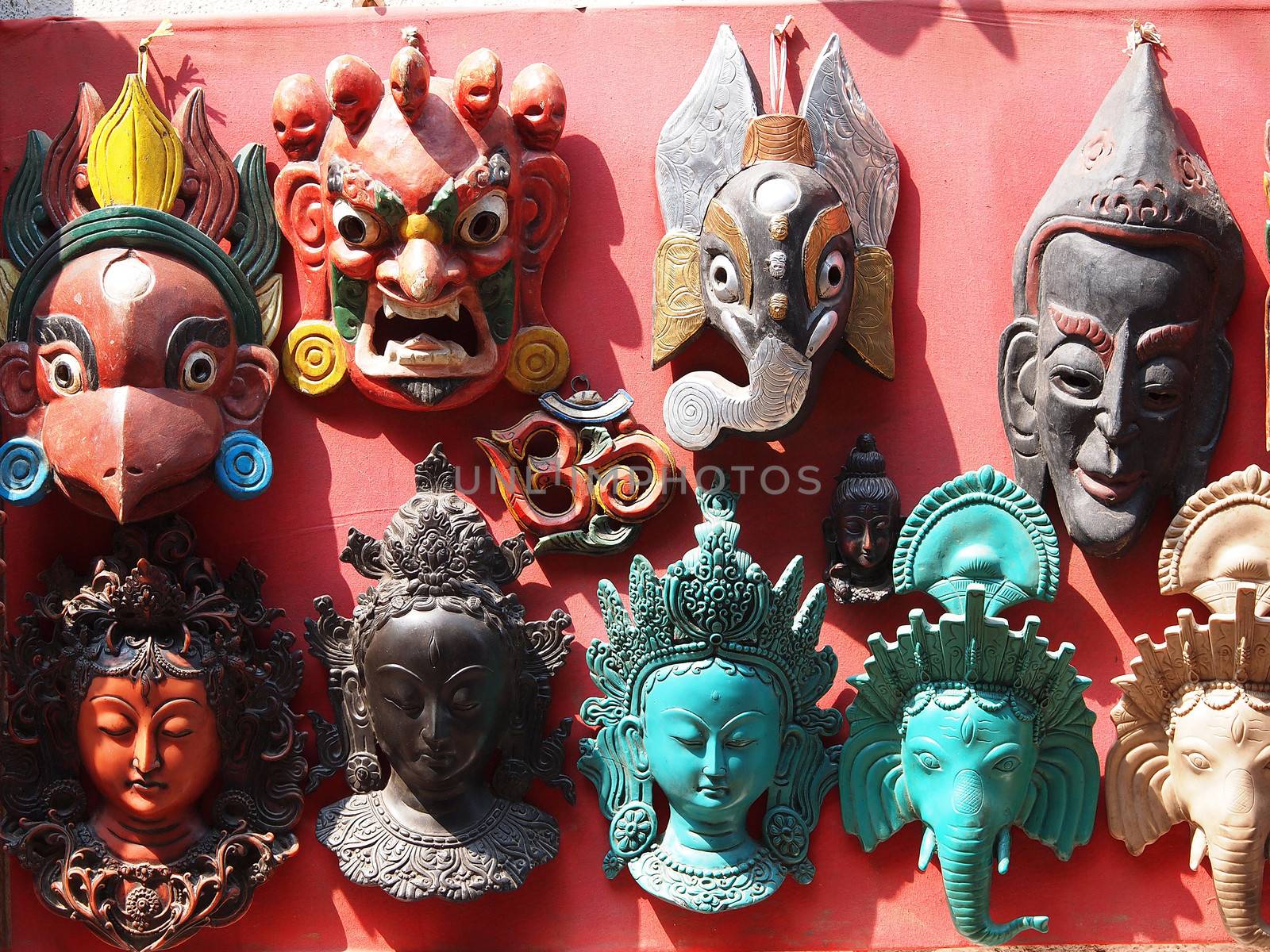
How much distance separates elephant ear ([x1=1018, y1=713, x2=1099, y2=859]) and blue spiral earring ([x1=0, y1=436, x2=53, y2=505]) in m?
2.16

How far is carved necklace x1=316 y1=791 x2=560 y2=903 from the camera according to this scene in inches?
146

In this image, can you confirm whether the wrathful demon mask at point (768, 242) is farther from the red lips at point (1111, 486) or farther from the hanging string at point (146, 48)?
the hanging string at point (146, 48)

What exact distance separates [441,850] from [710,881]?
0.56m

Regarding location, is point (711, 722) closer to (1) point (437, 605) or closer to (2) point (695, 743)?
(2) point (695, 743)

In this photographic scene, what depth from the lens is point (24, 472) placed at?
3.77 m

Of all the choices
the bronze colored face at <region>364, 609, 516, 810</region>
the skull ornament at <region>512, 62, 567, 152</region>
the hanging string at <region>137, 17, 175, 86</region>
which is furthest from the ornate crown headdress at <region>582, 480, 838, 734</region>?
the hanging string at <region>137, 17, 175, 86</region>

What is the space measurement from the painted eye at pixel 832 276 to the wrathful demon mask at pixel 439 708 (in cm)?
84

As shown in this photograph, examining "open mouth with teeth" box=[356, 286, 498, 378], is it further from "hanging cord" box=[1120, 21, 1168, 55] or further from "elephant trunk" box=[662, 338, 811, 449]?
"hanging cord" box=[1120, 21, 1168, 55]

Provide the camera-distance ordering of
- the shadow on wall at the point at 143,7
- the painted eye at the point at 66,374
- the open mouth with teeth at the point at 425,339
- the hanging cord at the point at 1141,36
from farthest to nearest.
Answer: the shadow on wall at the point at 143,7
the hanging cord at the point at 1141,36
the open mouth with teeth at the point at 425,339
the painted eye at the point at 66,374

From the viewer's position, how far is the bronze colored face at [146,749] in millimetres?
3701

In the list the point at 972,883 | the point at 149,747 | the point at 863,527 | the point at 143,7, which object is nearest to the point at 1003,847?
the point at 972,883

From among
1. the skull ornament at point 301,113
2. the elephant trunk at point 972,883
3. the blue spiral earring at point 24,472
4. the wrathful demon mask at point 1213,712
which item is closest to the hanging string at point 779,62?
the skull ornament at point 301,113

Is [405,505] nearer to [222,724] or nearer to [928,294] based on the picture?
[222,724]

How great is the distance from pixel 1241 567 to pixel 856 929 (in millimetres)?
1122
